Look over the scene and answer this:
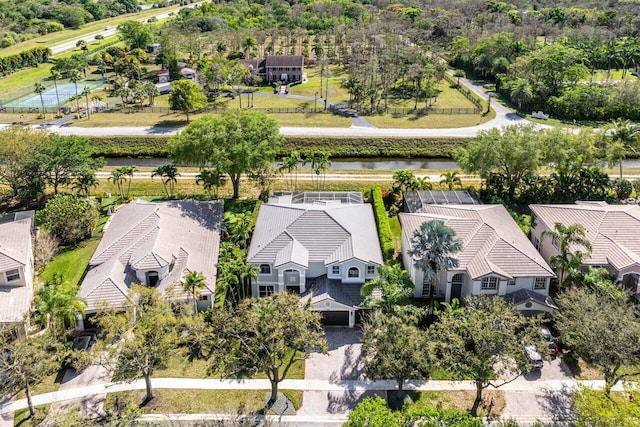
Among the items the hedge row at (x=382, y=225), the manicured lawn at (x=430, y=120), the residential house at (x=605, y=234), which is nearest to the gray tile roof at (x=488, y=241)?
the hedge row at (x=382, y=225)

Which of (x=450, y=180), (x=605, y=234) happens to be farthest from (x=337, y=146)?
(x=605, y=234)

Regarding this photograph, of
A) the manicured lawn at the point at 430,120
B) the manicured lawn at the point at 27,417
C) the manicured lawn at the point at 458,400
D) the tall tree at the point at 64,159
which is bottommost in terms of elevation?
the manicured lawn at the point at 458,400

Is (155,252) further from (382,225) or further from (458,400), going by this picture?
(458,400)

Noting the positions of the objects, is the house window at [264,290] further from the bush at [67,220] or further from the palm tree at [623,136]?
the palm tree at [623,136]

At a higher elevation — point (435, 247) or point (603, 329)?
point (435, 247)

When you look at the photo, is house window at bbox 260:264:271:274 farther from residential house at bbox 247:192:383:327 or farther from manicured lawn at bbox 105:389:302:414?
manicured lawn at bbox 105:389:302:414

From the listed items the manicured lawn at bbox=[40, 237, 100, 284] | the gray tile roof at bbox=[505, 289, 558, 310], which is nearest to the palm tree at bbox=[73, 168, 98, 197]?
the manicured lawn at bbox=[40, 237, 100, 284]
